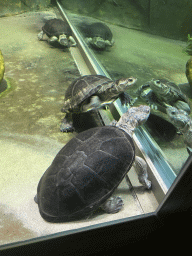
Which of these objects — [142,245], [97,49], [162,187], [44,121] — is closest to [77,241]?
[142,245]

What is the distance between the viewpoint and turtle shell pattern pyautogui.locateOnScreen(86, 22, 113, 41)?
362 cm

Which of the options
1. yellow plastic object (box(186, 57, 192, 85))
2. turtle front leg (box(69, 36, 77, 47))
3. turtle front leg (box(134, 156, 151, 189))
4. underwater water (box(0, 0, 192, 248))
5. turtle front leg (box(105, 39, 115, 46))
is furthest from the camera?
turtle front leg (box(69, 36, 77, 47))

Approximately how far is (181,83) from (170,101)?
0.29 meters

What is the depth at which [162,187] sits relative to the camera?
1.38 m

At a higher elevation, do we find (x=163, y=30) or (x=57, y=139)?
(x=163, y=30)

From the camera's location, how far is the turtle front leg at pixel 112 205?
129cm

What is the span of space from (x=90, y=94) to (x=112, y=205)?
1089mm

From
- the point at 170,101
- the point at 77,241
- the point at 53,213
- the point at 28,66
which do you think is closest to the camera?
the point at 77,241

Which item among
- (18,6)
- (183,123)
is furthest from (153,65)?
(18,6)

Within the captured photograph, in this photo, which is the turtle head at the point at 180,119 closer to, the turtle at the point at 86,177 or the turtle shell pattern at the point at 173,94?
the turtle shell pattern at the point at 173,94

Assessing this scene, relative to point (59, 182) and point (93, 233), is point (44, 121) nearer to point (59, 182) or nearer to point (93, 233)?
point (59, 182)

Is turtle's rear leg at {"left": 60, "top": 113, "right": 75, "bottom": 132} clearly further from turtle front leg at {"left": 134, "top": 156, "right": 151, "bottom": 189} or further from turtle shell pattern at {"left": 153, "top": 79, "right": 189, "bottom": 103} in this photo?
turtle shell pattern at {"left": 153, "top": 79, "right": 189, "bottom": 103}

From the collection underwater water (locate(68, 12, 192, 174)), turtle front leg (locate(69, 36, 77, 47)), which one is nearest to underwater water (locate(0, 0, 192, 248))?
underwater water (locate(68, 12, 192, 174))

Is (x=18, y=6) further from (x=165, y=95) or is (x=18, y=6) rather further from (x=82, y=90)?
(x=165, y=95)
